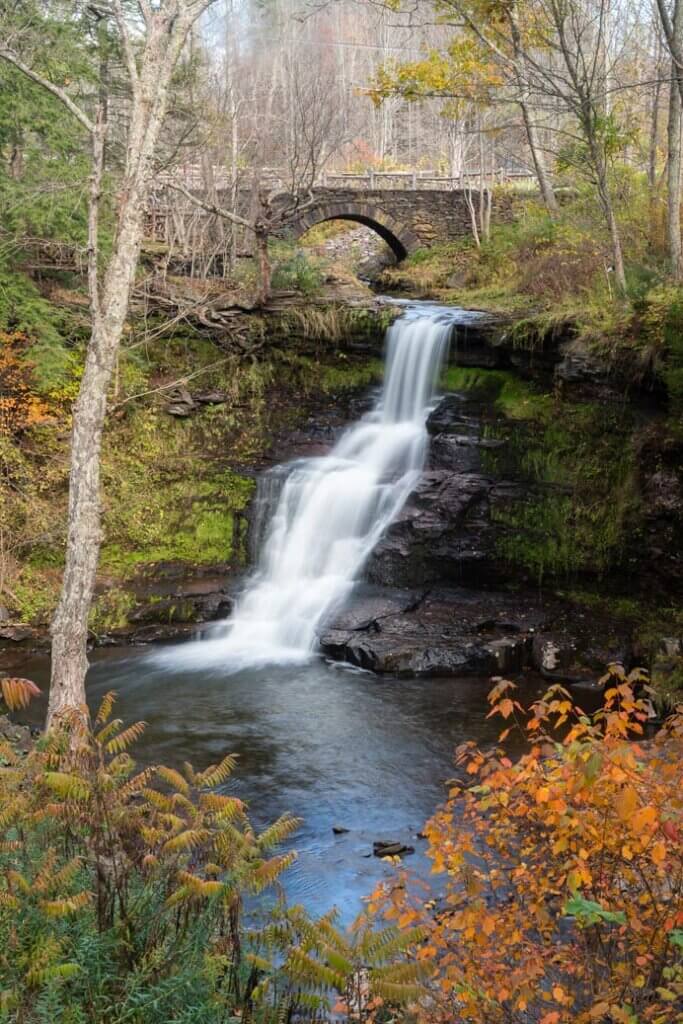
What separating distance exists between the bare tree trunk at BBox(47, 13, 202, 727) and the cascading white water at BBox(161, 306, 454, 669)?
4.38 meters

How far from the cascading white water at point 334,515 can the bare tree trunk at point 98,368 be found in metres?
4.38

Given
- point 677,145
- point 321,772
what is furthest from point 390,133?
point 321,772

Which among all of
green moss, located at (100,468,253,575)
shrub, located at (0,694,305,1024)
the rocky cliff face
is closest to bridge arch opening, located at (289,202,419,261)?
green moss, located at (100,468,253,575)

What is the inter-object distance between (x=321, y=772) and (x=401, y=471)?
6.30 m

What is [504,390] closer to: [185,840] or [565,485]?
[565,485]

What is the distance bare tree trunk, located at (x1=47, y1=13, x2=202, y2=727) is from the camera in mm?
7254

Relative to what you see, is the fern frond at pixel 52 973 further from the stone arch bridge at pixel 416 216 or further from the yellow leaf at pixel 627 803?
the stone arch bridge at pixel 416 216

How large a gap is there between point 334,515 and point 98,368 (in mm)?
6561

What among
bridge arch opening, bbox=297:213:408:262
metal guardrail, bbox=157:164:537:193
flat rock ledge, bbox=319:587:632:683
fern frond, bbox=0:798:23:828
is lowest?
flat rock ledge, bbox=319:587:632:683

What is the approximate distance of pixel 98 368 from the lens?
7.32 meters

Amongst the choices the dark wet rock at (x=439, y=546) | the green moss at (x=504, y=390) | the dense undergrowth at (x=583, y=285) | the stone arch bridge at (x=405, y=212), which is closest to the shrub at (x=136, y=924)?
the dark wet rock at (x=439, y=546)

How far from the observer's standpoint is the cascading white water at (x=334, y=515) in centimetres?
1219

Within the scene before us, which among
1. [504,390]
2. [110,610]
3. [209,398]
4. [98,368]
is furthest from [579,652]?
[209,398]

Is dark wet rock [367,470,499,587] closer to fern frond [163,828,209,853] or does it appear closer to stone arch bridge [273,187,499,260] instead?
fern frond [163,828,209,853]
